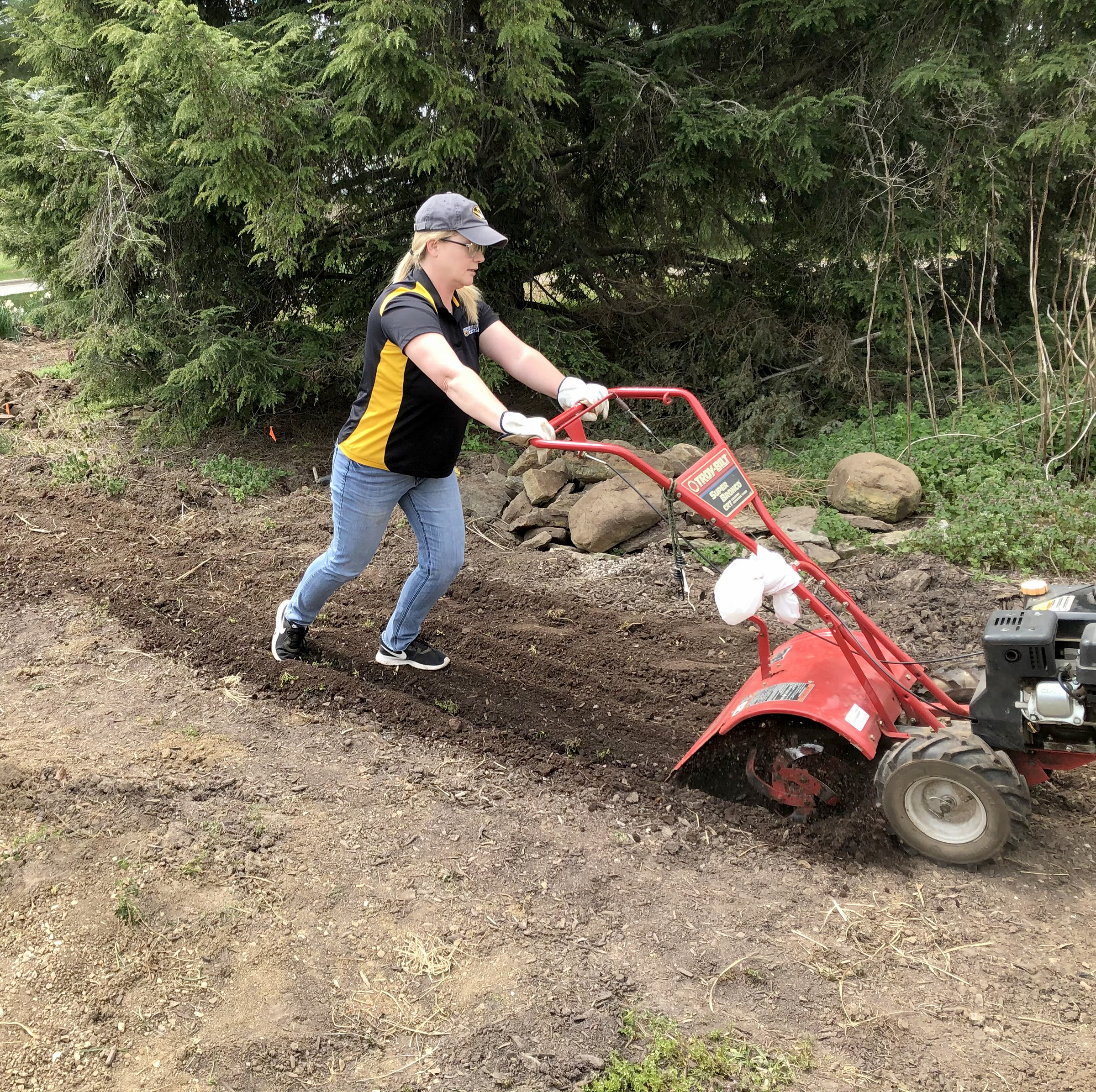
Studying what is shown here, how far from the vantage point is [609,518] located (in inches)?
236

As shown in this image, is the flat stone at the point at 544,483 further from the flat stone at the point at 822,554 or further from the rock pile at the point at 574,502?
the flat stone at the point at 822,554

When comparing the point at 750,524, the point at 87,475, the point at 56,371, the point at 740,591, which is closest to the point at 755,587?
the point at 740,591

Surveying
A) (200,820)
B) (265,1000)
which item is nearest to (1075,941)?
(265,1000)

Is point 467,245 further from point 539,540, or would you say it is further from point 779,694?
point 539,540

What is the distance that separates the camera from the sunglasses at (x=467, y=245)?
3473mm

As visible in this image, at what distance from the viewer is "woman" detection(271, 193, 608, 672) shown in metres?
3.40

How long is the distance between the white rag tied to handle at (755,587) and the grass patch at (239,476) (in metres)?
4.93

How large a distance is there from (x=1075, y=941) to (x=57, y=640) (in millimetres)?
4582

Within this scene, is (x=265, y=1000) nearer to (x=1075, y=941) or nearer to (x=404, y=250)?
(x=1075, y=941)

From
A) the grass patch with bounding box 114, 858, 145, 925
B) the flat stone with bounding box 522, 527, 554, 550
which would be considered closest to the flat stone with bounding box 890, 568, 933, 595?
the flat stone with bounding box 522, 527, 554, 550

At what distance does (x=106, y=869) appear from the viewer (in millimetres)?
3145

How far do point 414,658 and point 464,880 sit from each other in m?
1.51

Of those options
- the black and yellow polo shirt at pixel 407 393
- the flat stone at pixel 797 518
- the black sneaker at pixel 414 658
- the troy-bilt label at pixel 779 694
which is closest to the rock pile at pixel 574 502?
the flat stone at pixel 797 518

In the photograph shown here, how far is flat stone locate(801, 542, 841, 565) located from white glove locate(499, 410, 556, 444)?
113 inches
